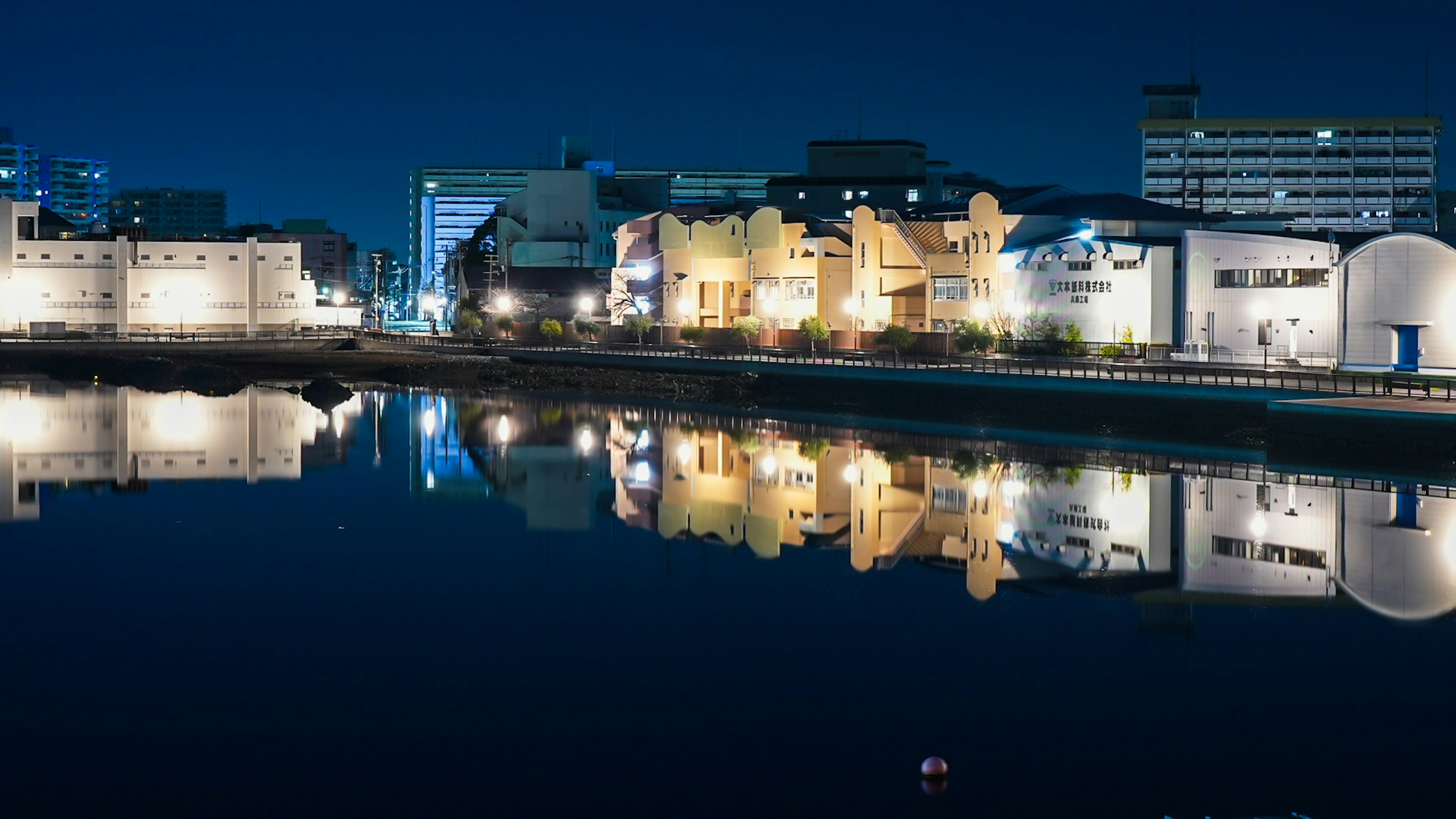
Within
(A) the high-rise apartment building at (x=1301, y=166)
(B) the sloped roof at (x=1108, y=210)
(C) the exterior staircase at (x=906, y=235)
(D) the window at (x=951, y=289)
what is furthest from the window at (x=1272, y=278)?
(A) the high-rise apartment building at (x=1301, y=166)

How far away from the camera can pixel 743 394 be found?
58719mm

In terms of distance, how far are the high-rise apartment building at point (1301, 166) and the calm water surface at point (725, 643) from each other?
88431 millimetres

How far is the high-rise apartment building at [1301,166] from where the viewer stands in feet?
386

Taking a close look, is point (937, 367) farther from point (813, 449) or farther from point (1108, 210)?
point (813, 449)

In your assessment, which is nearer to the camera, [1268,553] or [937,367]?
[1268,553]

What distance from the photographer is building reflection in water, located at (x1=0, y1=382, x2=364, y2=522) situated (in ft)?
120

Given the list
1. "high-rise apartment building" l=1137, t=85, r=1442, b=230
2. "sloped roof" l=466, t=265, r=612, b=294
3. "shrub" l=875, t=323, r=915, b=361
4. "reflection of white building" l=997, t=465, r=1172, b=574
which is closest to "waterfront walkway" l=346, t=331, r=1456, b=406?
"shrub" l=875, t=323, r=915, b=361

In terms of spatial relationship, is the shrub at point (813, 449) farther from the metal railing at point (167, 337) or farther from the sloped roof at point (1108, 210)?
the metal railing at point (167, 337)

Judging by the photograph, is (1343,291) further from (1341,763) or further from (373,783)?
(373,783)

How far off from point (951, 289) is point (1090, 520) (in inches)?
1459

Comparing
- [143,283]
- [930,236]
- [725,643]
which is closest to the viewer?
[725,643]

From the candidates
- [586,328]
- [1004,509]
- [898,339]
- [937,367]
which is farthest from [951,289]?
[1004,509]

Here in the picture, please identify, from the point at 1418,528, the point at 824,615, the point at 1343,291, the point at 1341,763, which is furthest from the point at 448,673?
the point at 1343,291

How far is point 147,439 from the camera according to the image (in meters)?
45.4
